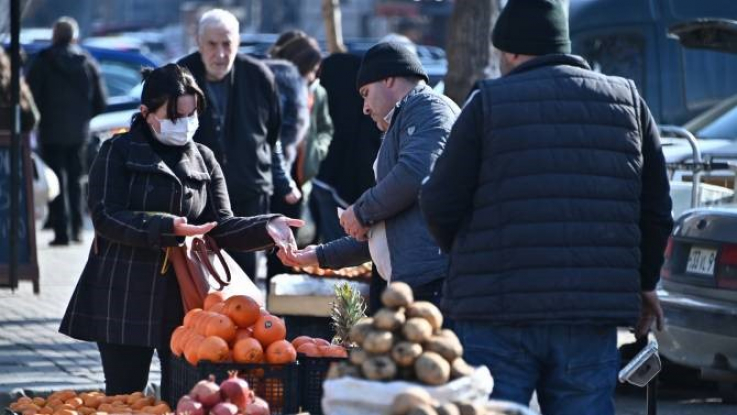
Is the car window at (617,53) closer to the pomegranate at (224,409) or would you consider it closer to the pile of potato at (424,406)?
the pomegranate at (224,409)

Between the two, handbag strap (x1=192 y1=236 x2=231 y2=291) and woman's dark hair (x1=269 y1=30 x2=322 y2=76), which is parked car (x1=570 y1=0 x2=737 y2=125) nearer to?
woman's dark hair (x1=269 y1=30 x2=322 y2=76)

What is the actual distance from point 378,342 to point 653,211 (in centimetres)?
115

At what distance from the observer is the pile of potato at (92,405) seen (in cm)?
600

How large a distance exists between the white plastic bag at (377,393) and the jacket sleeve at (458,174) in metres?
0.62

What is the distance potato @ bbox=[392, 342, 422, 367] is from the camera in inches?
177

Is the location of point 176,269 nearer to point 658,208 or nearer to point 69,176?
point 658,208

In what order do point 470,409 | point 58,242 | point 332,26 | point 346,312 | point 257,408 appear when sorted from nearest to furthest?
point 470,409 → point 257,408 → point 346,312 → point 58,242 → point 332,26

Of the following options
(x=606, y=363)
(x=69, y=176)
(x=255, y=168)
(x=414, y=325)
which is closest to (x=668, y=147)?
(x=255, y=168)

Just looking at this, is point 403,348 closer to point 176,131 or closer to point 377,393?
point 377,393

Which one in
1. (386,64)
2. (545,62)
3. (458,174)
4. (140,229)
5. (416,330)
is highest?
(545,62)

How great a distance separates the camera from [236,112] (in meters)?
9.02

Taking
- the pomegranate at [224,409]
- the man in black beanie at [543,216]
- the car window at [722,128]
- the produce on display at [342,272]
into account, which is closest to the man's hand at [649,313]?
the man in black beanie at [543,216]

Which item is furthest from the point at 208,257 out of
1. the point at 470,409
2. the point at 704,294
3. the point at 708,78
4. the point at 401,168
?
the point at 708,78

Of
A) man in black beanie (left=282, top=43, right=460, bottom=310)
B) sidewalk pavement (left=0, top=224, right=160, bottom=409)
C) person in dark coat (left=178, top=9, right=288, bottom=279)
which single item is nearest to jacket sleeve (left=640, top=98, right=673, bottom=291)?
man in black beanie (left=282, top=43, right=460, bottom=310)
